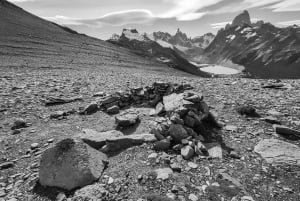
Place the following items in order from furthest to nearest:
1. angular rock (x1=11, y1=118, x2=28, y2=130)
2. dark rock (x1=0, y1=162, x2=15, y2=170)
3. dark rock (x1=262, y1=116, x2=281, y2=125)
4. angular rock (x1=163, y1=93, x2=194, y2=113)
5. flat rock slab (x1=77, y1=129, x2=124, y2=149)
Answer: angular rock (x1=11, y1=118, x2=28, y2=130) → dark rock (x1=262, y1=116, x2=281, y2=125) → angular rock (x1=163, y1=93, x2=194, y2=113) → flat rock slab (x1=77, y1=129, x2=124, y2=149) → dark rock (x1=0, y1=162, x2=15, y2=170)

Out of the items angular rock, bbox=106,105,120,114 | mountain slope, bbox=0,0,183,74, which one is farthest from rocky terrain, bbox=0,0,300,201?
mountain slope, bbox=0,0,183,74

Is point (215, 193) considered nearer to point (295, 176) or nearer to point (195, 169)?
point (195, 169)

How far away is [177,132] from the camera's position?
847cm

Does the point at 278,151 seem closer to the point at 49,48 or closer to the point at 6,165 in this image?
the point at 6,165

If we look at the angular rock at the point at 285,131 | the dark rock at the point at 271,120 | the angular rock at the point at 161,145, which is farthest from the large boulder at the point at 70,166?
the dark rock at the point at 271,120

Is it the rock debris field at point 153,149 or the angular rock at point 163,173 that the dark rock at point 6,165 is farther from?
the angular rock at point 163,173

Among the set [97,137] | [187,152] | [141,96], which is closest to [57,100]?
[141,96]

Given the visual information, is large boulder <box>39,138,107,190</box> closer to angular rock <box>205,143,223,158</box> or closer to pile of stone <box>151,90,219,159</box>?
pile of stone <box>151,90,219,159</box>

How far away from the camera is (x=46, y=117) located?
1220 cm

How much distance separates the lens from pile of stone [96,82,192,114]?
12828 mm

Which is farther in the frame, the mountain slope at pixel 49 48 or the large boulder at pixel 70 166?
the mountain slope at pixel 49 48

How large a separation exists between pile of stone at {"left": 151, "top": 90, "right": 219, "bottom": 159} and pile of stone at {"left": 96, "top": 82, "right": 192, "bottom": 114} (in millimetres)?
991

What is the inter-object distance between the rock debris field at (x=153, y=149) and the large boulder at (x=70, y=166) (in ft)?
0.10

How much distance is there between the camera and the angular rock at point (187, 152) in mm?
7563
